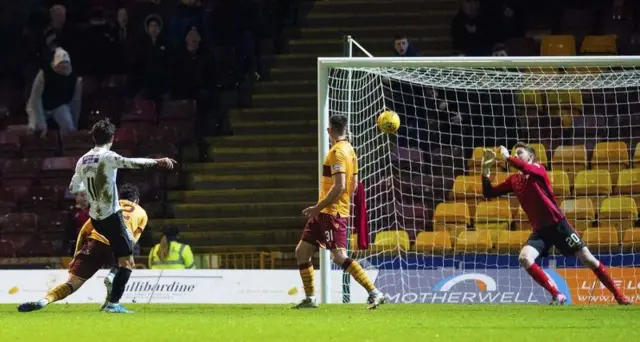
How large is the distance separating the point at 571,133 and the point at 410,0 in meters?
5.48

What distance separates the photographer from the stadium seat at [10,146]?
21.9 metres

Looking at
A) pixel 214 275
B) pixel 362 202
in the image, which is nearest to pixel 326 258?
pixel 362 202

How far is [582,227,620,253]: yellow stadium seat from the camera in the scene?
54.5ft

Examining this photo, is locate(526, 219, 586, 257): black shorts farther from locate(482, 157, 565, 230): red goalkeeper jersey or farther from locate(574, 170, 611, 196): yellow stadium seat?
locate(574, 170, 611, 196): yellow stadium seat

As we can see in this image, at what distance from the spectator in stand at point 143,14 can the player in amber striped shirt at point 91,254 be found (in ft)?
33.2

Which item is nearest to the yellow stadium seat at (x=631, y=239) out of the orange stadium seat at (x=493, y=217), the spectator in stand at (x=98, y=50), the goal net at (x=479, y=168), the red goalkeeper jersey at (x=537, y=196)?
the goal net at (x=479, y=168)

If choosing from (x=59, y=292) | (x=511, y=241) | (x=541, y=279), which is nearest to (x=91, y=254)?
(x=59, y=292)

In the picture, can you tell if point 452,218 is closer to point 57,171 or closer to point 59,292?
point 59,292

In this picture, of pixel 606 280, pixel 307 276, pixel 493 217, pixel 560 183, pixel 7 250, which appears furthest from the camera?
pixel 7 250

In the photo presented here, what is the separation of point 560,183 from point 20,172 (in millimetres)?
8937

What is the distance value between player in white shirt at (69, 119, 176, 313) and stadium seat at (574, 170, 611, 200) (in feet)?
24.2

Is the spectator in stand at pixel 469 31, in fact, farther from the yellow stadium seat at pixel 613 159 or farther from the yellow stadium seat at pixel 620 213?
the yellow stadium seat at pixel 620 213

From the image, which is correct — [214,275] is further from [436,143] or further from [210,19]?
[210,19]

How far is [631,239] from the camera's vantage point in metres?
16.6
